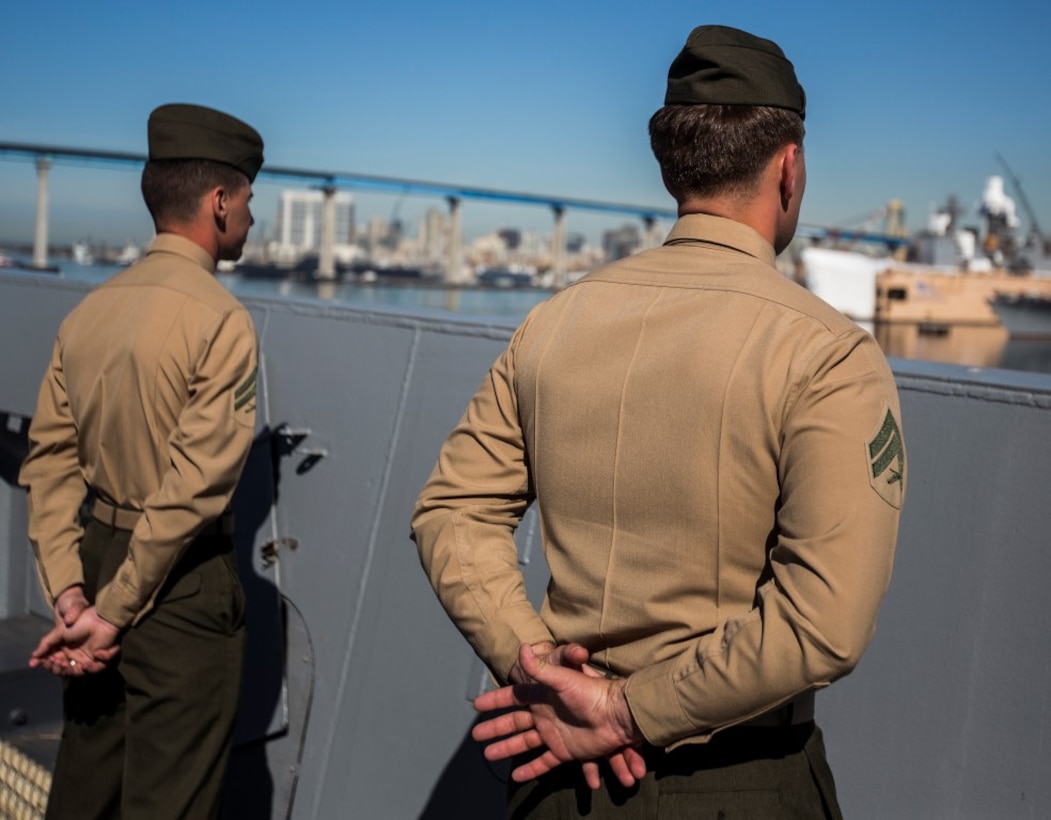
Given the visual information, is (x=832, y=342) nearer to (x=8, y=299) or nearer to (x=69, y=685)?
(x=69, y=685)

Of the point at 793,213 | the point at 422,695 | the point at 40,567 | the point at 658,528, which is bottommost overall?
the point at 422,695

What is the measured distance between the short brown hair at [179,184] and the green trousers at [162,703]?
0.62 meters

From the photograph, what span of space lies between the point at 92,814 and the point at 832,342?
5.86 ft

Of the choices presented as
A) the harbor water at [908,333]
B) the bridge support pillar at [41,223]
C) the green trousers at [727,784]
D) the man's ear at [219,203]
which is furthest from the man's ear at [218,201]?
the bridge support pillar at [41,223]

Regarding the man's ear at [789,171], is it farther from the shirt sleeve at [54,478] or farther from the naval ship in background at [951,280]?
the naval ship in background at [951,280]

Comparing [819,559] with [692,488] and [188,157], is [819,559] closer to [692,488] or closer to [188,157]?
[692,488]

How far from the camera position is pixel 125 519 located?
7.06 feet

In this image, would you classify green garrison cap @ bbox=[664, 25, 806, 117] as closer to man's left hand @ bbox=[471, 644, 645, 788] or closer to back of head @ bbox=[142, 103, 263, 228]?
man's left hand @ bbox=[471, 644, 645, 788]

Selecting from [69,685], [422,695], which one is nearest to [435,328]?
[422,695]

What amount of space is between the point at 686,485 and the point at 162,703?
1.34m

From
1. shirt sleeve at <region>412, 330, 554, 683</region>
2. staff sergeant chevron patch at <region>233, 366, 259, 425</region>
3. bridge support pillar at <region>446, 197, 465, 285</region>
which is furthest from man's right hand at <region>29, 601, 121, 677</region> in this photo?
bridge support pillar at <region>446, 197, 465, 285</region>

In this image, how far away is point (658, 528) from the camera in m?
1.21

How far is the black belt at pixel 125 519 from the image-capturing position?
7.03ft

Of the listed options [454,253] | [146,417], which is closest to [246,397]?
[146,417]
